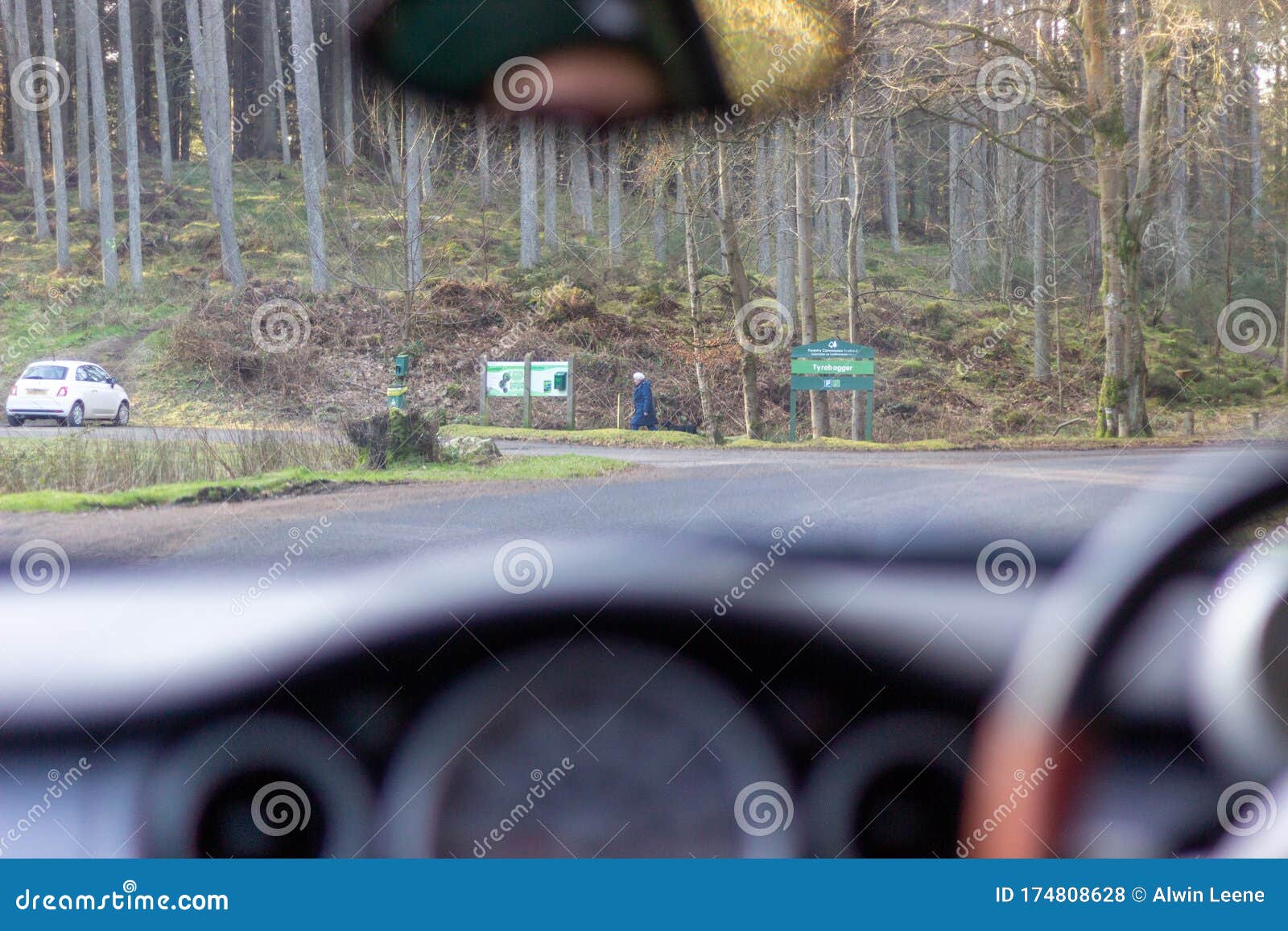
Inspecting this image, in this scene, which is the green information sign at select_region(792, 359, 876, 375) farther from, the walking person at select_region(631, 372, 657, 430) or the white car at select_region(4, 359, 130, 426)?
the white car at select_region(4, 359, 130, 426)

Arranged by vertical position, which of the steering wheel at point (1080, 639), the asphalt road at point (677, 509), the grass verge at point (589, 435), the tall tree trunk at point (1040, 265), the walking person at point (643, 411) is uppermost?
the tall tree trunk at point (1040, 265)

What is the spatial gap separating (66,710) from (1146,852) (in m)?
3.23

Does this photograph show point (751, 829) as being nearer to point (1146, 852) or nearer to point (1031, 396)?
point (1146, 852)

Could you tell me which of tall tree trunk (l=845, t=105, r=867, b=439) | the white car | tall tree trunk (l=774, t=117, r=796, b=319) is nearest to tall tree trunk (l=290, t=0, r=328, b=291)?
the white car

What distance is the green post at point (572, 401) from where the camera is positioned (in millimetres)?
3086

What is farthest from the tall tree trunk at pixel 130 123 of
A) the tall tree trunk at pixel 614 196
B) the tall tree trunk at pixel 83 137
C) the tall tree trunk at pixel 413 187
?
the tall tree trunk at pixel 614 196

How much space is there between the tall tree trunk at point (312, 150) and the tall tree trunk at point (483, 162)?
45cm

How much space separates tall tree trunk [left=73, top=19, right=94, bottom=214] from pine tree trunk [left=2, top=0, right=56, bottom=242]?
0.28 ft

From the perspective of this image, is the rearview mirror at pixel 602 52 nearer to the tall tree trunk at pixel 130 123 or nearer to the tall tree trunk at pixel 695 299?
the tall tree trunk at pixel 695 299

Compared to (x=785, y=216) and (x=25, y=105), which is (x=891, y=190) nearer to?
(x=785, y=216)

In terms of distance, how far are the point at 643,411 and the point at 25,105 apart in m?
2.35

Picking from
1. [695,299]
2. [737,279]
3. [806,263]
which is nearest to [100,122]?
[695,299]

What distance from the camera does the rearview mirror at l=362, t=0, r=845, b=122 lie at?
2629 mm

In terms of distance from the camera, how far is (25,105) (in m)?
3.28
